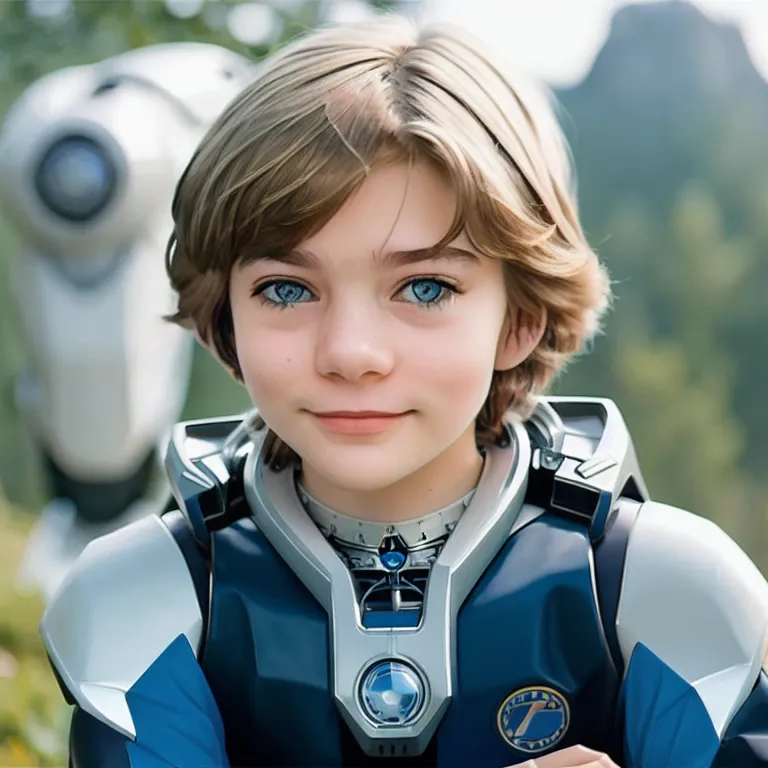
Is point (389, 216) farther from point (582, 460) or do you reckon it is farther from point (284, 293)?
point (582, 460)

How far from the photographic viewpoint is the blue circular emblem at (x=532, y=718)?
78 cm

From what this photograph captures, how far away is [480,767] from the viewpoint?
0.79 m

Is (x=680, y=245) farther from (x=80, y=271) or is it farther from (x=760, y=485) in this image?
(x=80, y=271)

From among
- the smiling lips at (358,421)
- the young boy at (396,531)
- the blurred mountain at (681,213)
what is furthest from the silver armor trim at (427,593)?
the blurred mountain at (681,213)

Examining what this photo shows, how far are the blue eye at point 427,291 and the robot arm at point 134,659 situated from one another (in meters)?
0.27

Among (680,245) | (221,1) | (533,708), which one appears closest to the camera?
(533,708)

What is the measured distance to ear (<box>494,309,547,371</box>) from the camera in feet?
2.85

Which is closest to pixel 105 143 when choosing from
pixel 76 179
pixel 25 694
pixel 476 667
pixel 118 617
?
pixel 76 179

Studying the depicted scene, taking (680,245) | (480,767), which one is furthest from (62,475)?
(480,767)

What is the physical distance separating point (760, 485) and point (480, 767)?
163 centimetres

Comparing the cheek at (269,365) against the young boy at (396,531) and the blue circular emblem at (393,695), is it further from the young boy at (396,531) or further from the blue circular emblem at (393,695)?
the blue circular emblem at (393,695)

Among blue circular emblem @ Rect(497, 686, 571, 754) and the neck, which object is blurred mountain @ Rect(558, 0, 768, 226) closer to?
the neck

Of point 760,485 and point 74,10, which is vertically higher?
point 74,10

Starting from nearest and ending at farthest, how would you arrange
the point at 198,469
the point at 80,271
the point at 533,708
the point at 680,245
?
the point at 533,708
the point at 198,469
the point at 80,271
the point at 680,245
